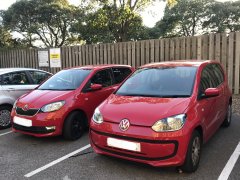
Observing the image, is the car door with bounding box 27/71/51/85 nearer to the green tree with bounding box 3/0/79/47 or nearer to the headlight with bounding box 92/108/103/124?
the headlight with bounding box 92/108/103/124

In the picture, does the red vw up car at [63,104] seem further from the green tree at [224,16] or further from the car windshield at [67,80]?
the green tree at [224,16]

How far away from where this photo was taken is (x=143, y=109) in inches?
154

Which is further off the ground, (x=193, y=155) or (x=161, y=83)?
(x=161, y=83)

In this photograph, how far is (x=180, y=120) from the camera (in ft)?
12.1

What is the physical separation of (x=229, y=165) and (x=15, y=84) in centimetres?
538

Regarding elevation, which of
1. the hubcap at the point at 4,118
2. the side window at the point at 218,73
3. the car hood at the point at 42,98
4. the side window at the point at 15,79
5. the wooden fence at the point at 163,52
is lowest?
the hubcap at the point at 4,118

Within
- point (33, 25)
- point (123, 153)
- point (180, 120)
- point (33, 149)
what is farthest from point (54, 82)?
point (33, 25)

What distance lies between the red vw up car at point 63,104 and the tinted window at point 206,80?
2197 millimetres

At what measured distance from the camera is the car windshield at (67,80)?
5.98 metres

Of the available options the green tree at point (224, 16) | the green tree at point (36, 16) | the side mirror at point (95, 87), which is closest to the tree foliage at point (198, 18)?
the green tree at point (224, 16)

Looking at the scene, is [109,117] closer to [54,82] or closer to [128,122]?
[128,122]

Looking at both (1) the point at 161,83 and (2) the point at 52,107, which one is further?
(2) the point at 52,107

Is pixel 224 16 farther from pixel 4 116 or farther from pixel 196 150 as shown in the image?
pixel 196 150

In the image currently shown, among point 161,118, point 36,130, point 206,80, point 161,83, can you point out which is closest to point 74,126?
point 36,130
